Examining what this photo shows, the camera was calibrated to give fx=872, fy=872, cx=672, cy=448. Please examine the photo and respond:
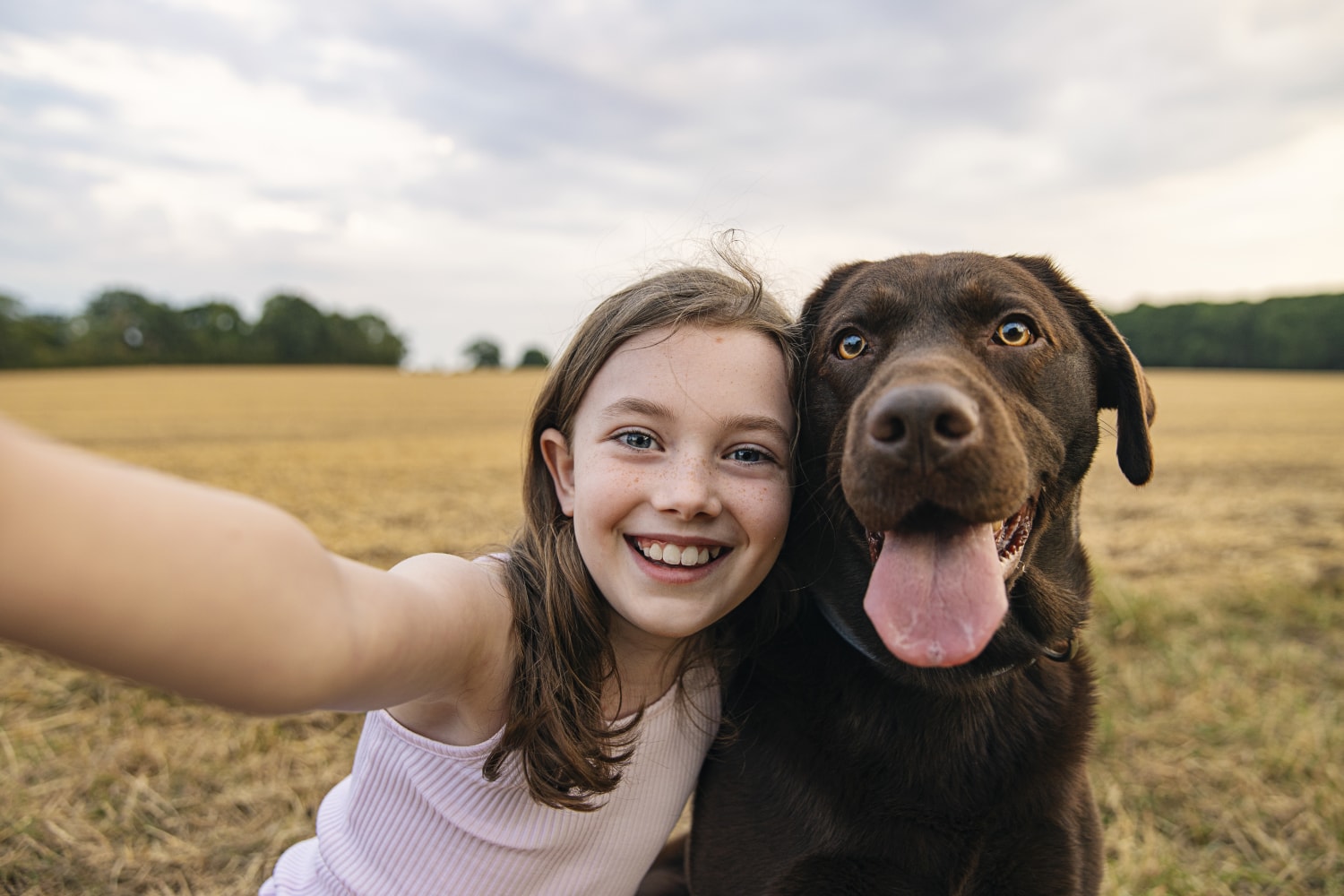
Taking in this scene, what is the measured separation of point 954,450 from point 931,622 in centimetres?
39

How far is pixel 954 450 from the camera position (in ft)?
5.77

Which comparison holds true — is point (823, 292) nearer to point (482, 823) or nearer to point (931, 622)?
point (931, 622)

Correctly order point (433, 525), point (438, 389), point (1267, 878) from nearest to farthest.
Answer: point (1267, 878), point (433, 525), point (438, 389)

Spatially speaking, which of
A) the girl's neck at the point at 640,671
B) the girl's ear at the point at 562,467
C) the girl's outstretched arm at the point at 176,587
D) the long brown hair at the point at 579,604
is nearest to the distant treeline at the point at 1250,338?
the long brown hair at the point at 579,604

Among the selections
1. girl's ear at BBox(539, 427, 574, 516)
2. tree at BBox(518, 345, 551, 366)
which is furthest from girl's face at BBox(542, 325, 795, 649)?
tree at BBox(518, 345, 551, 366)

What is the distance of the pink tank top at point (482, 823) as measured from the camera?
84.0 inches

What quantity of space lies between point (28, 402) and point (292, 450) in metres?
18.7

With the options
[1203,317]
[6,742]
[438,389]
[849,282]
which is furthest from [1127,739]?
[1203,317]

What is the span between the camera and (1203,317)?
57.3 meters

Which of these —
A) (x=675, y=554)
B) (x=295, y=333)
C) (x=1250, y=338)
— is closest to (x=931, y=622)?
(x=675, y=554)

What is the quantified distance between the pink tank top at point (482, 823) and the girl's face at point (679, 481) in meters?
0.47

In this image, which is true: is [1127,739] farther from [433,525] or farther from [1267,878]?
[433,525]

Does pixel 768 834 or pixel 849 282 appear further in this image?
pixel 849 282

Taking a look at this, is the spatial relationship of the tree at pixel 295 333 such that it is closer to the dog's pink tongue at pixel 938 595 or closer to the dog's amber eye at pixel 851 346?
the dog's amber eye at pixel 851 346
